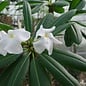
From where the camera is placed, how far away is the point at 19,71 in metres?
1.12

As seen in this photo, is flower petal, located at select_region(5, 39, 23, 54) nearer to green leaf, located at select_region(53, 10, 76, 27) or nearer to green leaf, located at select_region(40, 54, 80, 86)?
green leaf, located at select_region(40, 54, 80, 86)

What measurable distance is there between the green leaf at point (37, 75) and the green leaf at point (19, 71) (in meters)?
0.02

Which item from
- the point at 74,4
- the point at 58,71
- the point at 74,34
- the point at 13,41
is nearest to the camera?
the point at 13,41

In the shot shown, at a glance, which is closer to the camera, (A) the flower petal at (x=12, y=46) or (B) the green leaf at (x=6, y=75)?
(A) the flower petal at (x=12, y=46)

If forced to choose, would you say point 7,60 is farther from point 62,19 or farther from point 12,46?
point 62,19

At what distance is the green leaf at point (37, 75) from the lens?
1115 millimetres

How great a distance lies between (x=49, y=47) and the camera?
101 cm

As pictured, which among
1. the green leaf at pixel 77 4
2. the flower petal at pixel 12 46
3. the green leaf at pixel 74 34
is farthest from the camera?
the green leaf at pixel 77 4

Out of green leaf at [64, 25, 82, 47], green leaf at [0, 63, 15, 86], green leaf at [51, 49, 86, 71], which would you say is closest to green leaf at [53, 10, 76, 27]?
green leaf at [64, 25, 82, 47]

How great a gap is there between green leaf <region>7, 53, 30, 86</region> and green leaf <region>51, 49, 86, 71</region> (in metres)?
0.11

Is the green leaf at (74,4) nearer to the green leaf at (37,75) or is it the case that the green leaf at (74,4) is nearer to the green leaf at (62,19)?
the green leaf at (62,19)

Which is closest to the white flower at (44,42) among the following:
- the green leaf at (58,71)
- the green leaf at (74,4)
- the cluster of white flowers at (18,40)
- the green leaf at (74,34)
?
the cluster of white flowers at (18,40)

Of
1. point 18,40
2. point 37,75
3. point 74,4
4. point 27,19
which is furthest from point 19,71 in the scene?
point 74,4

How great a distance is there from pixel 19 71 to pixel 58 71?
0.14 m
